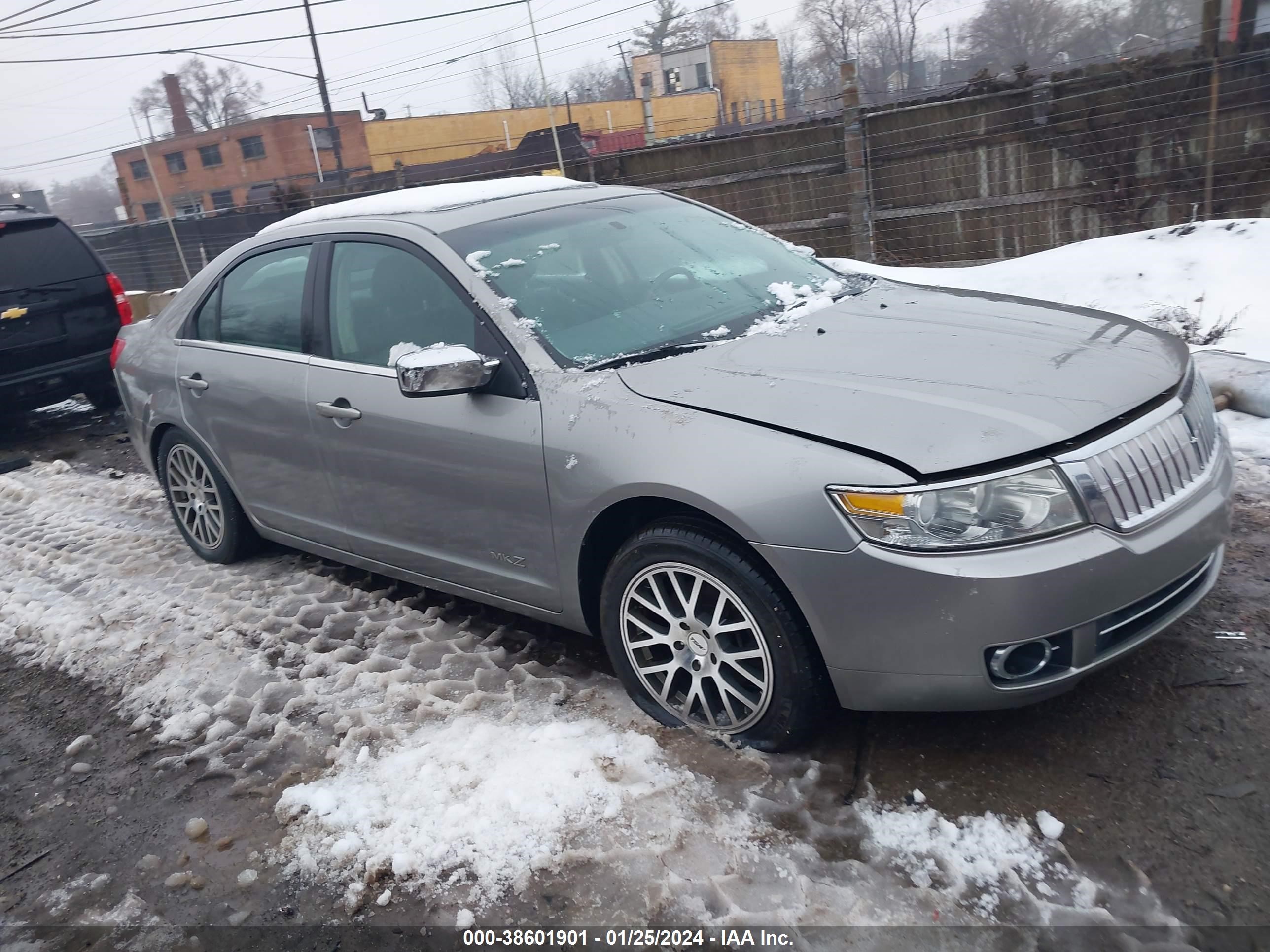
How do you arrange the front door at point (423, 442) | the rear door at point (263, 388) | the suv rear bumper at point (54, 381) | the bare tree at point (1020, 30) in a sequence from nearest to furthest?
the front door at point (423, 442)
the rear door at point (263, 388)
the suv rear bumper at point (54, 381)
the bare tree at point (1020, 30)

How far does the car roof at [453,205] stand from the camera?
3762 millimetres

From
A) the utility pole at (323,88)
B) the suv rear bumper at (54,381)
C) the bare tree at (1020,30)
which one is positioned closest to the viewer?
the suv rear bumper at (54,381)

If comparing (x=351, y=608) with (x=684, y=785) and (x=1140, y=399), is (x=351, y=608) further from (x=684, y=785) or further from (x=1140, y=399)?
(x=1140, y=399)

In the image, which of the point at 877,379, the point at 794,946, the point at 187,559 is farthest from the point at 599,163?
the point at 794,946

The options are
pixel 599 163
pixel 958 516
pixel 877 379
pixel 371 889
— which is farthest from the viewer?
pixel 599 163

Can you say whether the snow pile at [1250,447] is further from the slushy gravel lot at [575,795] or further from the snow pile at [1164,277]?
the snow pile at [1164,277]

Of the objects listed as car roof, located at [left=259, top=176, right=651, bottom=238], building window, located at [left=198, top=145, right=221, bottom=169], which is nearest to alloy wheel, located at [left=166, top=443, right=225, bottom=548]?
car roof, located at [left=259, top=176, right=651, bottom=238]

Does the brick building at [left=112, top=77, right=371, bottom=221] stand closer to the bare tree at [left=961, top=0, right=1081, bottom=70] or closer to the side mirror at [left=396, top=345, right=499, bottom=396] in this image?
the bare tree at [left=961, top=0, right=1081, bottom=70]

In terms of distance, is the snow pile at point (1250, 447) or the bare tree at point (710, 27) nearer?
the snow pile at point (1250, 447)

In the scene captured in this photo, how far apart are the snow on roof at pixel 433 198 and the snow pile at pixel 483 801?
6.89ft

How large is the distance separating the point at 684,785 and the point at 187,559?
139 inches

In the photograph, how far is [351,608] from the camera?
431 cm

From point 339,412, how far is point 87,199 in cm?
10459

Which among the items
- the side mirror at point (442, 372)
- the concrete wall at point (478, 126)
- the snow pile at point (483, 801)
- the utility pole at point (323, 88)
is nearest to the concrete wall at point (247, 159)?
the concrete wall at point (478, 126)
